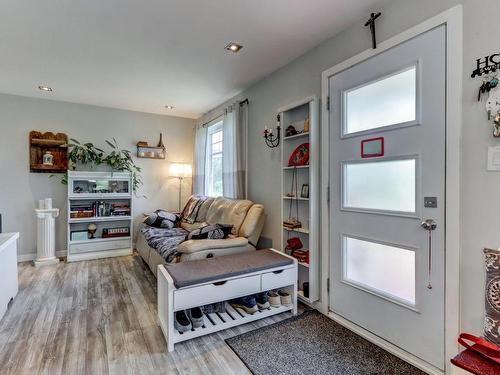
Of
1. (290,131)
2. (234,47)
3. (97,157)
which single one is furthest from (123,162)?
(290,131)

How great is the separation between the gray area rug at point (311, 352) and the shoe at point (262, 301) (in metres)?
0.19

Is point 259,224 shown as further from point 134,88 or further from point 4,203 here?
point 4,203

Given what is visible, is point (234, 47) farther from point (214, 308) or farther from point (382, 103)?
point (214, 308)

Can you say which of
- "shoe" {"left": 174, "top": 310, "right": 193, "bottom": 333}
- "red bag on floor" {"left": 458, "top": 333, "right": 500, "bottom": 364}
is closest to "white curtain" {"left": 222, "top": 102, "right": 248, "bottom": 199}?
"shoe" {"left": 174, "top": 310, "right": 193, "bottom": 333}

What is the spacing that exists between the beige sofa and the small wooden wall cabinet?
1.86 metres

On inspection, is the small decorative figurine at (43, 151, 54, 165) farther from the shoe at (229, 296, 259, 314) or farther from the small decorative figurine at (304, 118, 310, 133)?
the small decorative figurine at (304, 118, 310, 133)

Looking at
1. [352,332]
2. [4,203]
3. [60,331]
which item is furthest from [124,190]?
[352,332]

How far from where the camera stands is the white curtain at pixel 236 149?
3605 mm

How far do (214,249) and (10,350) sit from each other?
1619mm

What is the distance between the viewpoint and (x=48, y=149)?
423cm

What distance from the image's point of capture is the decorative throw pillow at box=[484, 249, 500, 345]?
1301mm

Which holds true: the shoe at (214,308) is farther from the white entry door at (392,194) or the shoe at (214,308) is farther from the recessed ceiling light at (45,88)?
the recessed ceiling light at (45,88)

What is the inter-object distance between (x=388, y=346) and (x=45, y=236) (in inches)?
179

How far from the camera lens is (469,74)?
4.87ft
